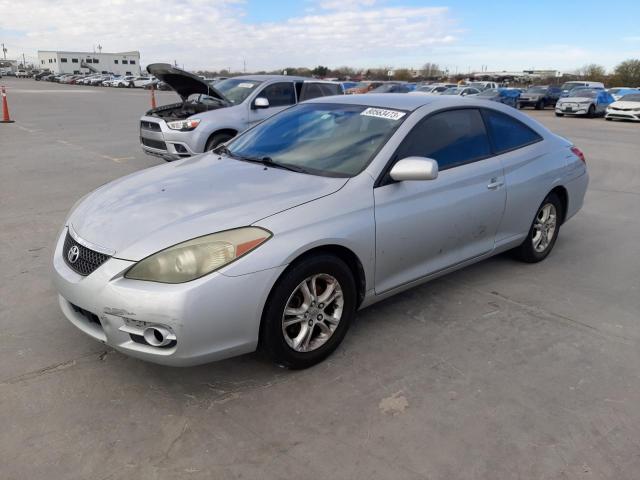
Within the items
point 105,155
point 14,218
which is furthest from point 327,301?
point 105,155

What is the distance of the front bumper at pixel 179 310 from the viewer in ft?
8.50

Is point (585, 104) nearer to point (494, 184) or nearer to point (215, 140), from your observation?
point (215, 140)

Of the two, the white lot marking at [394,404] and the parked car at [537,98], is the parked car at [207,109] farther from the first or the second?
the parked car at [537,98]

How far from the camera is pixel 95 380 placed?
2.98m

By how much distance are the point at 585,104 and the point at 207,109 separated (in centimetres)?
2200

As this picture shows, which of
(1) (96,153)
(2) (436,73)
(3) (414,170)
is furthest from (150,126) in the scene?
(2) (436,73)

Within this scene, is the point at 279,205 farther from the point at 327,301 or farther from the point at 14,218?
A: the point at 14,218

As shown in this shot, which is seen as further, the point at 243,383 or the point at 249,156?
the point at 249,156

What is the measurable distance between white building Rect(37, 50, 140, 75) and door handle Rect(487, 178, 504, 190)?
448 ft

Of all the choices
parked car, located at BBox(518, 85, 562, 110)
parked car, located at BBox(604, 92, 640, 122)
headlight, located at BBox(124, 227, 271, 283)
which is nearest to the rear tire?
headlight, located at BBox(124, 227, 271, 283)

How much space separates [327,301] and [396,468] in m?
1.05

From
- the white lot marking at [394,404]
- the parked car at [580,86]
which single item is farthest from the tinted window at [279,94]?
the parked car at [580,86]

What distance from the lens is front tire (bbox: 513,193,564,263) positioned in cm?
486

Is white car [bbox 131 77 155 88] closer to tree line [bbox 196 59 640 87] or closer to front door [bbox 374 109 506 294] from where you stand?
tree line [bbox 196 59 640 87]
